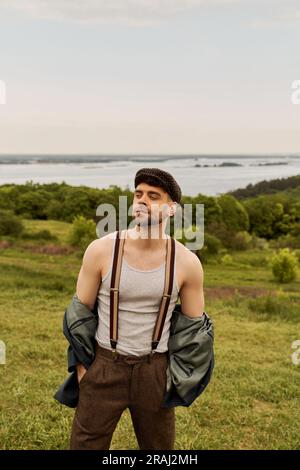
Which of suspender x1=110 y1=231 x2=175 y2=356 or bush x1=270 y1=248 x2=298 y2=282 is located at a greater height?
suspender x1=110 y1=231 x2=175 y2=356

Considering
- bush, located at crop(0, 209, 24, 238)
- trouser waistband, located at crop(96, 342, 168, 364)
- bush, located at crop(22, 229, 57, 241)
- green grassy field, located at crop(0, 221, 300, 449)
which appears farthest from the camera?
bush, located at crop(22, 229, 57, 241)

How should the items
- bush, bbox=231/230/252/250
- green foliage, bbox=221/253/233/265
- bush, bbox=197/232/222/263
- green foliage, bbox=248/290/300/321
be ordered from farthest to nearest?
bush, bbox=231/230/252/250 → bush, bbox=197/232/222/263 → green foliage, bbox=221/253/233/265 → green foliage, bbox=248/290/300/321

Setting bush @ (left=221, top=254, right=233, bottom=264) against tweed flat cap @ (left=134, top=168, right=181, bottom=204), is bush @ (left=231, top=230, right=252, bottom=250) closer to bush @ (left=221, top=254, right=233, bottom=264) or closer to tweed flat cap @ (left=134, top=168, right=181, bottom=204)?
bush @ (left=221, top=254, right=233, bottom=264)

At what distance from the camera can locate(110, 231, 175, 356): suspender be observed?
7.97 ft

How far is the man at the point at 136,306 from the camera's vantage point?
96.9 inches

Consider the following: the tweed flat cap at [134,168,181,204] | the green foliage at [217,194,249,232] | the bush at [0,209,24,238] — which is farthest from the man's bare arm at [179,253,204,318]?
the green foliage at [217,194,249,232]

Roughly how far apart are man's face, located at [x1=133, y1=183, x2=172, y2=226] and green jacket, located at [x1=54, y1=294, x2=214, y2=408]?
56 cm

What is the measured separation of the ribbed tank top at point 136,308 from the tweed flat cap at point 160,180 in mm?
338

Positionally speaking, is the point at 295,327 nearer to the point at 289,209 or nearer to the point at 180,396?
the point at 180,396

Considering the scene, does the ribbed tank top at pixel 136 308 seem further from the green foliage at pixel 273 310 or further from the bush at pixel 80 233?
the bush at pixel 80 233

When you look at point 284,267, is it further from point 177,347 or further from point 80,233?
point 177,347

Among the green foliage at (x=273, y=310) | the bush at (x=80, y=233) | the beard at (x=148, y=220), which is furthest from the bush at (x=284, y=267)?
the beard at (x=148, y=220)

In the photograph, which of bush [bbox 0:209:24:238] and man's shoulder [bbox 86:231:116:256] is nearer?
man's shoulder [bbox 86:231:116:256]
